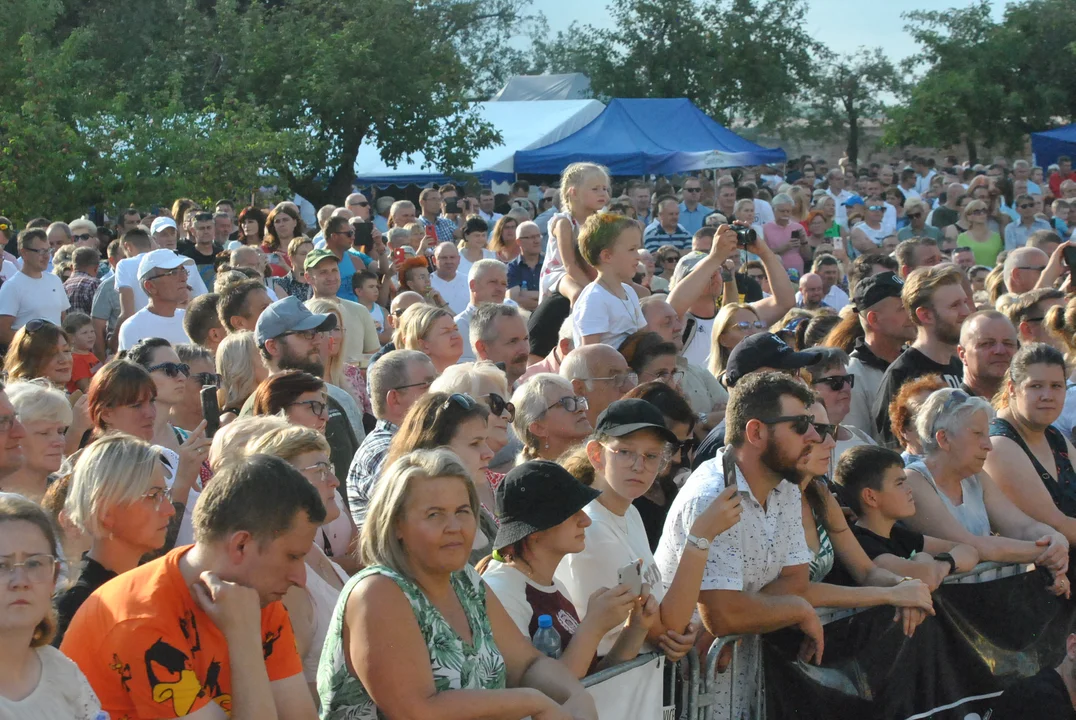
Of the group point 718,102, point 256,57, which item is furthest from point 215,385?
point 718,102

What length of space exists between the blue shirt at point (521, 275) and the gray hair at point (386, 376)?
535 cm

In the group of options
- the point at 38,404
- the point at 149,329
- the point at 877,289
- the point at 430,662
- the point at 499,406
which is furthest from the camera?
the point at 149,329

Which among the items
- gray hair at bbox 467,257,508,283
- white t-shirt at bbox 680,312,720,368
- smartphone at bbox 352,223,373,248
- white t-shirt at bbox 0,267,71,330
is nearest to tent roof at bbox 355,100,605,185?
smartphone at bbox 352,223,373,248

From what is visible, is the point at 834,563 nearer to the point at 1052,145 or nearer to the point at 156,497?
the point at 156,497

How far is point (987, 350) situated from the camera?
650cm

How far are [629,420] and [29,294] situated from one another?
22.7ft

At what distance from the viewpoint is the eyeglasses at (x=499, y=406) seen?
5086mm

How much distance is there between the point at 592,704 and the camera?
3.60 metres

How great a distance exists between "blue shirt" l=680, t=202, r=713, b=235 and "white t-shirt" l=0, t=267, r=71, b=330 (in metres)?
7.80

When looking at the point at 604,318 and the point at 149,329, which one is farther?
→ the point at 149,329

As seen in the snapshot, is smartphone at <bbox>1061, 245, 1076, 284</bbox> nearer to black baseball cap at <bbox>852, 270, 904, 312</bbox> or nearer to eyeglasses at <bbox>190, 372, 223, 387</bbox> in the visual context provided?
black baseball cap at <bbox>852, 270, 904, 312</bbox>

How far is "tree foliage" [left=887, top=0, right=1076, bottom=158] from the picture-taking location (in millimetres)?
38562

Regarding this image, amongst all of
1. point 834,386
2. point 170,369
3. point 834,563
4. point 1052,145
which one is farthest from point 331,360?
point 1052,145

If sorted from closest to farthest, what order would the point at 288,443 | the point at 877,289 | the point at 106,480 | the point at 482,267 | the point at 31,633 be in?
the point at 31,633, the point at 106,480, the point at 288,443, the point at 877,289, the point at 482,267
